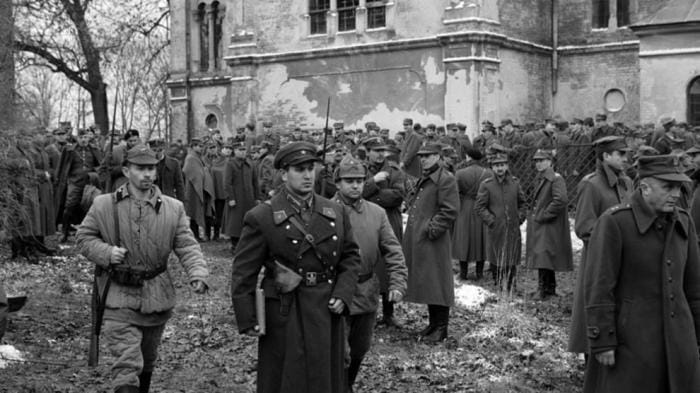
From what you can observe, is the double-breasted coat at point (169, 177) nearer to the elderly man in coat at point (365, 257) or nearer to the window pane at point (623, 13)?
the elderly man in coat at point (365, 257)

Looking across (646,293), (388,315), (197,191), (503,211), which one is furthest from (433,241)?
(197,191)

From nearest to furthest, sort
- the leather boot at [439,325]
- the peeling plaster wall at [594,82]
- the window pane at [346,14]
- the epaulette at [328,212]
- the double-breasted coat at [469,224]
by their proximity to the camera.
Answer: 1. the epaulette at [328,212]
2. the leather boot at [439,325]
3. the double-breasted coat at [469,224]
4. the peeling plaster wall at [594,82]
5. the window pane at [346,14]

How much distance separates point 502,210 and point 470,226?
45.6 inches

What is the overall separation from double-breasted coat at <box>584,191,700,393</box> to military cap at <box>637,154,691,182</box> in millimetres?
176

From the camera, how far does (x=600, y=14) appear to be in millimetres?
30516

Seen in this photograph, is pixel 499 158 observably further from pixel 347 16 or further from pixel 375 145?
pixel 347 16

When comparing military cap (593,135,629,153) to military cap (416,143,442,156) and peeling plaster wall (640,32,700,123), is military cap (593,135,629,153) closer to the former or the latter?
military cap (416,143,442,156)

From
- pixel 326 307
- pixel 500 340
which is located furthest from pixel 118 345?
pixel 500 340

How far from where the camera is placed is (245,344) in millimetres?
10750

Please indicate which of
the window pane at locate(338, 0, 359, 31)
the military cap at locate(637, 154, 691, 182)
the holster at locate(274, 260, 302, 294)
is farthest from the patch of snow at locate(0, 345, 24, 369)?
the window pane at locate(338, 0, 359, 31)

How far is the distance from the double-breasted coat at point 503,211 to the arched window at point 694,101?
13.1 meters

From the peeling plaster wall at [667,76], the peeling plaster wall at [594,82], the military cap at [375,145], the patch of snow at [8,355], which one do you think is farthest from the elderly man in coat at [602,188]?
the peeling plaster wall at [594,82]

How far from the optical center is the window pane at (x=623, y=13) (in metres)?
30.0

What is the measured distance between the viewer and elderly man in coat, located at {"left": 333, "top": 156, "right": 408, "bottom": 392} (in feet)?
26.8
